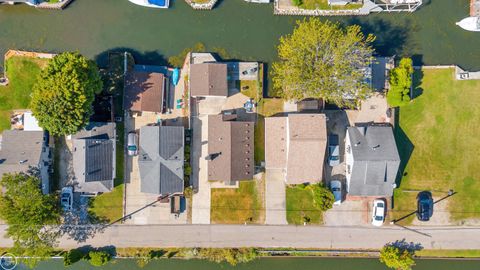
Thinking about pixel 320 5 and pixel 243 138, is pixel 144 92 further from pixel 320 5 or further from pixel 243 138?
pixel 320 5

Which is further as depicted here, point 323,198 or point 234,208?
point 234,208

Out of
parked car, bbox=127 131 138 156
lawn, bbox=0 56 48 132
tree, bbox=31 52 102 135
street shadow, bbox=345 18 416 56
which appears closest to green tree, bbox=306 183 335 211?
street shadow, bbox=345 18 416 56

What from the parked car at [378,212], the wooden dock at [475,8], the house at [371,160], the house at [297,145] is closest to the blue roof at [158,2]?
the house at [297,145]

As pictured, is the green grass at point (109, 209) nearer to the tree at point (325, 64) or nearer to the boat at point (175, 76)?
the boat at point (175, 76)

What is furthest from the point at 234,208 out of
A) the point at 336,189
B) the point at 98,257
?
the point at 98,257

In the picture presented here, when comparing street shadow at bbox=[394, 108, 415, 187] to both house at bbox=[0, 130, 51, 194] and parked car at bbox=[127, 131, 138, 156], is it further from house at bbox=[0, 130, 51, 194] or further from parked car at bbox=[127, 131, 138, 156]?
house at bbox=[0, 130, 51, 194]
